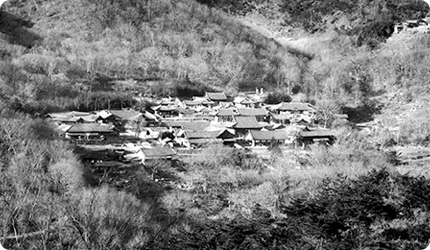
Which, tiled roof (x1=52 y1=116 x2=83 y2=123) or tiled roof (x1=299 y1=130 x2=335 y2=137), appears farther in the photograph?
tiled roof (x1=52 y1=116 x2=83 y2=123)

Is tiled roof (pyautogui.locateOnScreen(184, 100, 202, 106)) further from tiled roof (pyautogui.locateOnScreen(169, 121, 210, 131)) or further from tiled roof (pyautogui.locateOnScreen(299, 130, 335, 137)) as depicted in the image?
tiled roof (pyautogui.locateOnScreen(299, 130, 335, 137))

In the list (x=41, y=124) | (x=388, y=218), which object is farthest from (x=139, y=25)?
(x=388, y=218)

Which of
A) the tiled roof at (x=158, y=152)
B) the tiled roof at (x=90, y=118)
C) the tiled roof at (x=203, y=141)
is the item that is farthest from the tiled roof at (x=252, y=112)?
A: the tiled roof at (x=90, y=118)

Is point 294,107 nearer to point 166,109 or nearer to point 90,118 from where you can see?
point 166,109

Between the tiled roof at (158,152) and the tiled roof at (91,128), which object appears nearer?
the tiled roof at (158,152)

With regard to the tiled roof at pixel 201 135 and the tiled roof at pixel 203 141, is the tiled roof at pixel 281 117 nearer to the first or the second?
the tiled roof at pixel 201 135

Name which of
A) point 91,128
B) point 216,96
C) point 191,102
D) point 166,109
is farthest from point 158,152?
point 216,96

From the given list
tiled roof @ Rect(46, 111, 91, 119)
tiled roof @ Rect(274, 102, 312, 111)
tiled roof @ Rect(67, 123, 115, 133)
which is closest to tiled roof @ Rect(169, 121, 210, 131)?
tiled roof @ Rect(67, 123, 115, 133)
